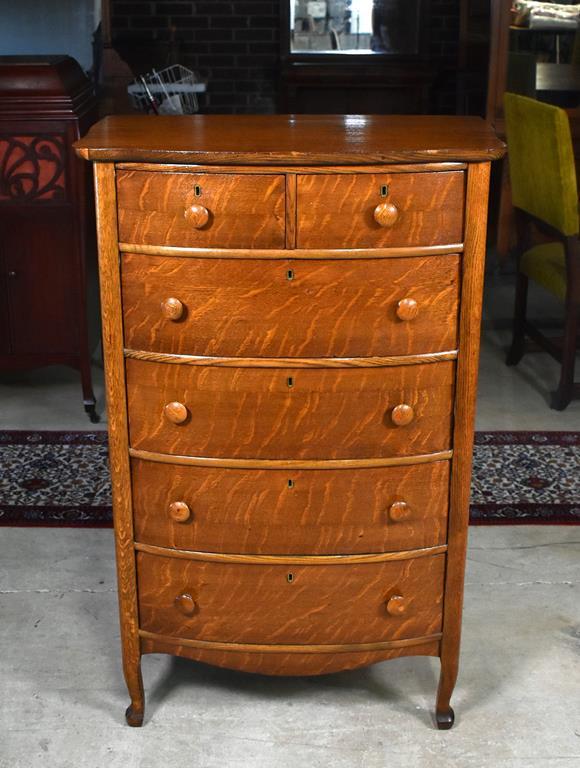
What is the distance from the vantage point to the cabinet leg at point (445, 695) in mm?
2482

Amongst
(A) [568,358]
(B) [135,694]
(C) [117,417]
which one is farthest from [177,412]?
(A) [568,358]

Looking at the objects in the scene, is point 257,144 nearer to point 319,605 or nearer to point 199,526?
point 199,526

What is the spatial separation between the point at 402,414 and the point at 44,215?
2305 millimetres

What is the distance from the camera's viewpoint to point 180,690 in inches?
104

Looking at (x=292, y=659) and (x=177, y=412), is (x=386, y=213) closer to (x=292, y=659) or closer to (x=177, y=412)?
(x=177, y=412)

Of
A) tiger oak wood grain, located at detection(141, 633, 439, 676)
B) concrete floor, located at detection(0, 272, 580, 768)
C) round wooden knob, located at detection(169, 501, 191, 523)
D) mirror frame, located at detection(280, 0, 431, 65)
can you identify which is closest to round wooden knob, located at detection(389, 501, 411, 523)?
tiger oak wood grain, located at detection(141, 633, 439, 676)

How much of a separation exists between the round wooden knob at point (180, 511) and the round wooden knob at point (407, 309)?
0.61 metres

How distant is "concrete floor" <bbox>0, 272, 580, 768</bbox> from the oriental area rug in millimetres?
198

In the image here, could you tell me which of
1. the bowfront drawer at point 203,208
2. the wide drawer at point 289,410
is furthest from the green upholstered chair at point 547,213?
the bowfront drawer at point 203,208

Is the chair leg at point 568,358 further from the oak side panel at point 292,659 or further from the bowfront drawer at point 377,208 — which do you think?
the bowfront drawer at point 377,208

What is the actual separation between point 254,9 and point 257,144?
5705 mm

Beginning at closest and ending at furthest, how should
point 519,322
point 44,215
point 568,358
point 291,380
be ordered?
point 291,380
point 44,215
point 568,358
point 519,322

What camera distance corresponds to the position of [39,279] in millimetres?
4238

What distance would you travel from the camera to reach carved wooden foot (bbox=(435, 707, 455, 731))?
2.52m
